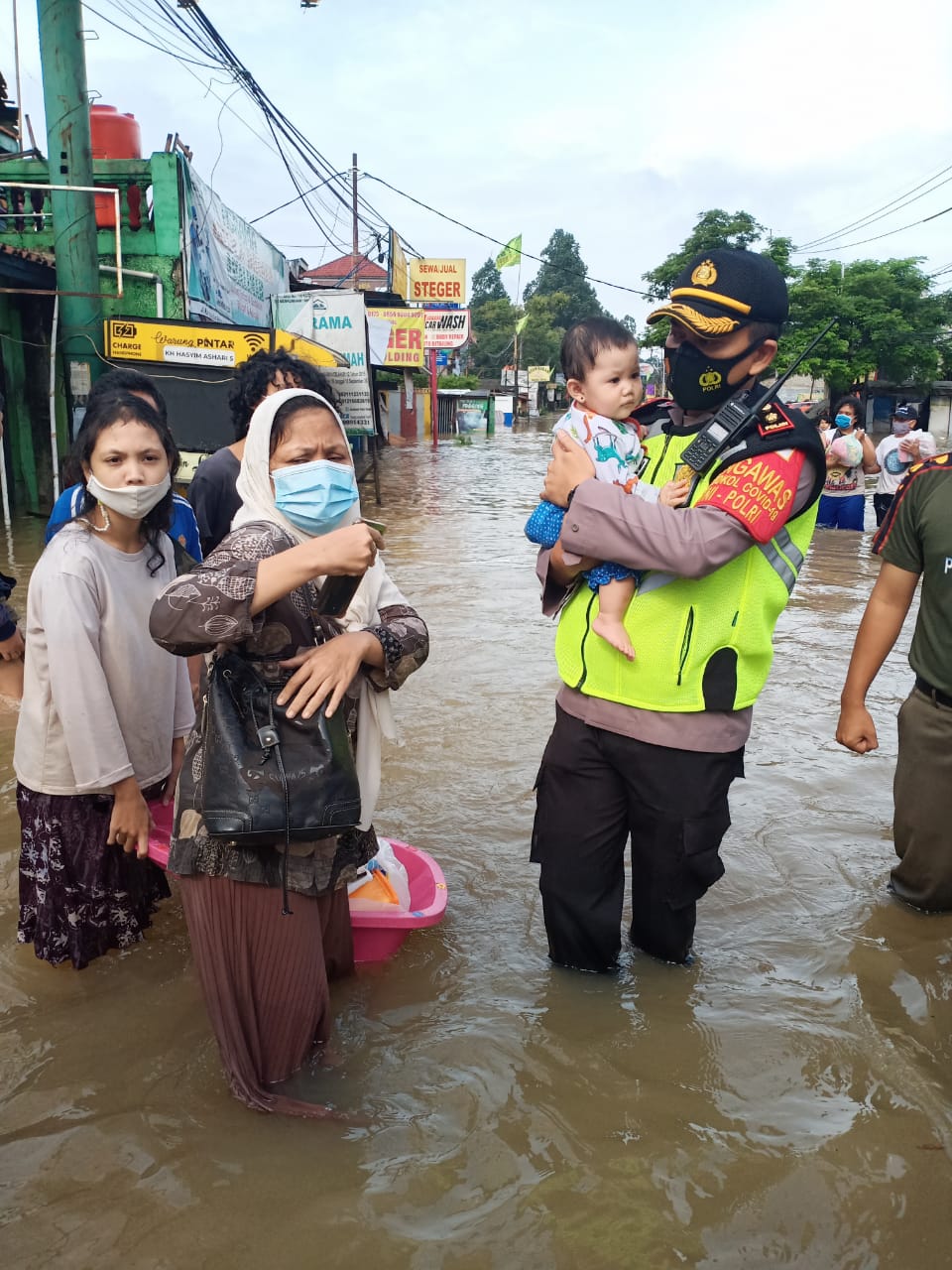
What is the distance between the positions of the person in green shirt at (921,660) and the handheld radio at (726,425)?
100cm

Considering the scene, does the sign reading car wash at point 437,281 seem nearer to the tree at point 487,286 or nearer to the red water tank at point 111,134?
the red water tank at point 111,134

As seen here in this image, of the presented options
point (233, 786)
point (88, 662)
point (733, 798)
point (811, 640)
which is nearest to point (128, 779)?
point (88, 662)

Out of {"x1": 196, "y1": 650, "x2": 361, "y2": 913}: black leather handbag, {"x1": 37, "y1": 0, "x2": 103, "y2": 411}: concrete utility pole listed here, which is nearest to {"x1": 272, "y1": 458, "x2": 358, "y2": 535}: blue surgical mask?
{"x1": 196, "y1": 650, "x2": 361, "y2": 913}: black leather handbag

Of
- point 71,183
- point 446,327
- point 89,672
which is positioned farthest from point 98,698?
point 446,327

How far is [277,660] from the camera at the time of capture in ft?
6.88

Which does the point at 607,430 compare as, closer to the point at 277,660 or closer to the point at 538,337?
the point at 277,660

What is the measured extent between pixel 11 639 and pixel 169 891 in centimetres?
102

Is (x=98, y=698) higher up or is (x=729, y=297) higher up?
(x=729, y=297)

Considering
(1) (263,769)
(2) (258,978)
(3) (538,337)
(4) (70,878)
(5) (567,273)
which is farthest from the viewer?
(5) (567,273)

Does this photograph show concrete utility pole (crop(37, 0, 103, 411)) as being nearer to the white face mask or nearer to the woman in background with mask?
the white face mask

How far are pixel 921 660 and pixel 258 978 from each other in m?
2.32

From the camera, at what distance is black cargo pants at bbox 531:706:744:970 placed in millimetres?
2471

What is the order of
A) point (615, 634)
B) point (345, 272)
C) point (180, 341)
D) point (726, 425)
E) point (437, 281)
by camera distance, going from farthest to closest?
point (345, 272), point (437, 281), point (180, 341), point (615, 634), point (726, 425)

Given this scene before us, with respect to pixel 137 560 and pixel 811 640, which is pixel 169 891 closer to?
pixel 137 560
